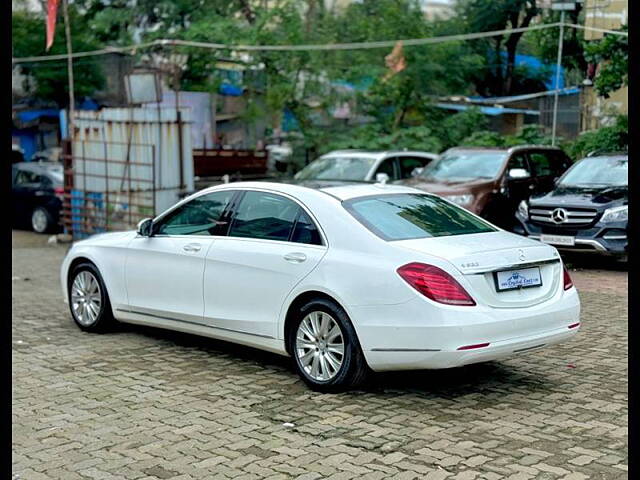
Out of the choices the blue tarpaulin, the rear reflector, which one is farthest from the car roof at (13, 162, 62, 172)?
the rear reflector

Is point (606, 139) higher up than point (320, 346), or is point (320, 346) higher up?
point (606, 139)

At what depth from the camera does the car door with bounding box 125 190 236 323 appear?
7.20 m

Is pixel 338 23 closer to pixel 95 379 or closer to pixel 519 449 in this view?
pixel 95 379

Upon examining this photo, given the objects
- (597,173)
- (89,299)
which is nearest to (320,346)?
(89,299)

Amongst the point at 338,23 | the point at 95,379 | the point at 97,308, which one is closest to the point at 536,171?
the point at 97,308

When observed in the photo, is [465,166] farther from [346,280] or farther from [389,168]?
[346,280]

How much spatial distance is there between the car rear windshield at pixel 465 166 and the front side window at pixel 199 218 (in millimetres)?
6988

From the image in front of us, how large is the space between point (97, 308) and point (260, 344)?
2.39 metres

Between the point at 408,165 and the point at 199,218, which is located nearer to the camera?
the point at 199,218

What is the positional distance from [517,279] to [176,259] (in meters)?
2.97

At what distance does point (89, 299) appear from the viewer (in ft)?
27.6

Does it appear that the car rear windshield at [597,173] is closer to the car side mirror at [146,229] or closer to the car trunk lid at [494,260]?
the car trunk lid at [494,260]

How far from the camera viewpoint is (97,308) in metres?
8.32

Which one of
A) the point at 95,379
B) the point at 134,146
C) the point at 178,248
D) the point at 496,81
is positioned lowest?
the point at 95,379
